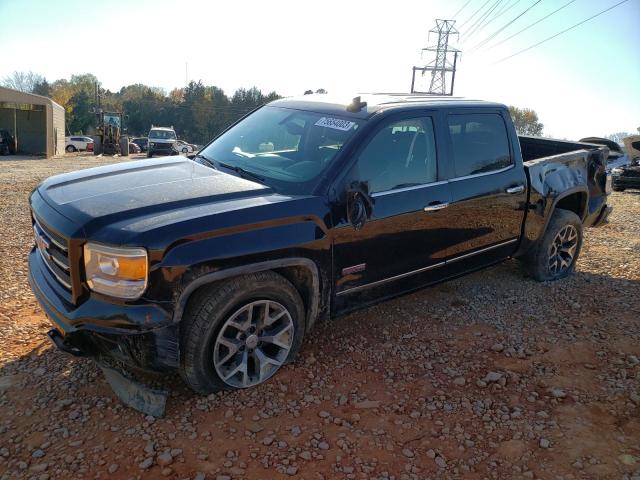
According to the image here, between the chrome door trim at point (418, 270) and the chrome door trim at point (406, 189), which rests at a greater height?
the chrome door trim at point (406, 189)

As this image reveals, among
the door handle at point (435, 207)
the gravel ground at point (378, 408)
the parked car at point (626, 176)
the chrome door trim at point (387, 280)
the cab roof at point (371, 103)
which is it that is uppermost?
the cab roof at point (371, 103)

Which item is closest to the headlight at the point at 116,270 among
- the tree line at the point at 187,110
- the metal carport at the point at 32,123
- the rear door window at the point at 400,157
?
the rear door window at the point at 400,157

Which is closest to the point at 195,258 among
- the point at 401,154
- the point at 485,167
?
the point at 401,154

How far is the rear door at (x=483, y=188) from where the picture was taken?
165 inches

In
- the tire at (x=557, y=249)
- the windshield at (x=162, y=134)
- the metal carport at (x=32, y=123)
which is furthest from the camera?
the windshield at (x=162, y=134)

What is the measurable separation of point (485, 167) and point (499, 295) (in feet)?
4.60

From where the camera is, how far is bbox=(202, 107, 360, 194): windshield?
356cm

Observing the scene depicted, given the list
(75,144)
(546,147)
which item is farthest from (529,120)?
(546,147)

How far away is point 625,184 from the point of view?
17078mm

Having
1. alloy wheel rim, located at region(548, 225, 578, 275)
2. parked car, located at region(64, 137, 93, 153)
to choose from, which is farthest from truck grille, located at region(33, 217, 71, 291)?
parked car, located at region(64, 137, 93, 153)

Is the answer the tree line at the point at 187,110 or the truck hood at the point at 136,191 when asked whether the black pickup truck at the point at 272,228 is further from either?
the tree line at the point at 187,110

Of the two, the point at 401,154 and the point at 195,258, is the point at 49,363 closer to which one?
the point at 195,258

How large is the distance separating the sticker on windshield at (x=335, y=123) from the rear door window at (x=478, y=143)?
37.8 inches

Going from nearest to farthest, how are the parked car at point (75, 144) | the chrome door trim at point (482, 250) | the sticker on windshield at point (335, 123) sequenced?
the sticker on windshield at point (335, 123), the chrome door trim at point (482, 250), the parked car at point (75, 144)
